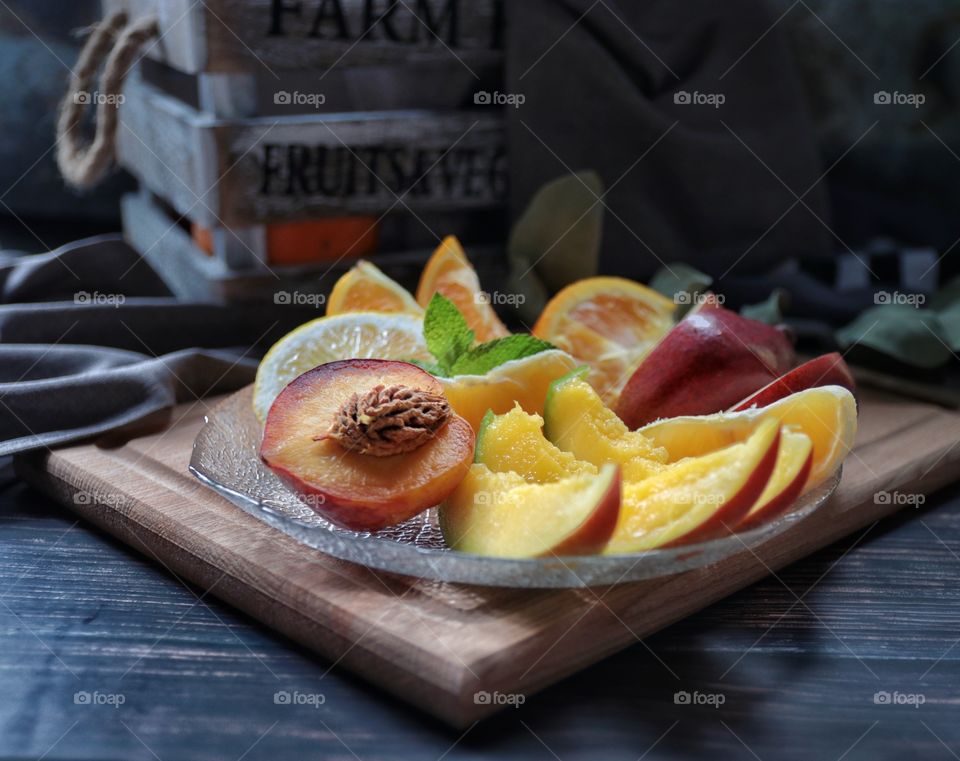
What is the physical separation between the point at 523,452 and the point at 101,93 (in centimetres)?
96

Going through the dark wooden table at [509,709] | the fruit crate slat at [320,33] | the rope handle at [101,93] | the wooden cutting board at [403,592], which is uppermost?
the fruit crate slat at [320,33]

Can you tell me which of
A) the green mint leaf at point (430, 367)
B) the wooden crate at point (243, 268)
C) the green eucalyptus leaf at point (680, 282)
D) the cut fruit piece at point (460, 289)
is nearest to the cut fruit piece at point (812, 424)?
the green mint leaf at point (430, 367)

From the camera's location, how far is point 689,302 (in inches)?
54.9

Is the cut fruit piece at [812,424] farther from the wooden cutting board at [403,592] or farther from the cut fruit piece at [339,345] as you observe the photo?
Answer: the cut fruit piece at [339,345]

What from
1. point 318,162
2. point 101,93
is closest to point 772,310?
point 318,162

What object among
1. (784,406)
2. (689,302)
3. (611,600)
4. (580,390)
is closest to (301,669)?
(611,600)

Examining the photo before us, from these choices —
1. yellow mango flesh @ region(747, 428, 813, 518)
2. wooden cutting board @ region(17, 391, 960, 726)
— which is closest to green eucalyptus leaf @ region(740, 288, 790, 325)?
wooden cutting board @ region(17, 391, 960, 726)

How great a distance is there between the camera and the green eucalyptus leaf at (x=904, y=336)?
141cm

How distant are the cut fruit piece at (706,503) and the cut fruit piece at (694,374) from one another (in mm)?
302

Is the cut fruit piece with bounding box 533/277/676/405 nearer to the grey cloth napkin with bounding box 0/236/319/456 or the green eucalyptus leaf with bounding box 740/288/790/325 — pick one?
the green eucalyptus leaf with bounding box 740/288/790/325

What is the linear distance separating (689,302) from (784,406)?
18.7 inches

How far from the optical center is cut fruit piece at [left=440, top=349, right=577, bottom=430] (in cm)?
102

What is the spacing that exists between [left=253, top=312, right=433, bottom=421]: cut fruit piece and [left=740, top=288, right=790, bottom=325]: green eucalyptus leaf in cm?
53

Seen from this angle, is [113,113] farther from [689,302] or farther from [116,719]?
[116,719]
